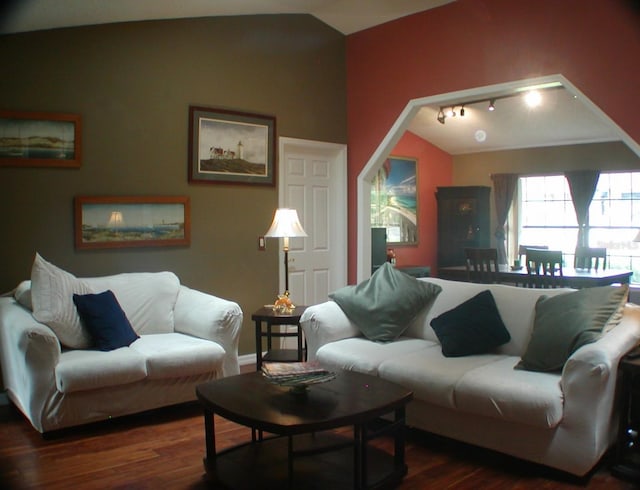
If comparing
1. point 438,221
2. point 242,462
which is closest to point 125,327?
point 242,462

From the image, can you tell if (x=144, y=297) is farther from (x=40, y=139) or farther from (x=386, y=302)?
(x=386, y=302)

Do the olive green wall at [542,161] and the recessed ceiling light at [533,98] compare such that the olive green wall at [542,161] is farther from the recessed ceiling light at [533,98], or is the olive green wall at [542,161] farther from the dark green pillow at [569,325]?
the dark green pillow at [569,325]

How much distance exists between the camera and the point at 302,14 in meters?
5.61

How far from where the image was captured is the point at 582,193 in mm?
8188

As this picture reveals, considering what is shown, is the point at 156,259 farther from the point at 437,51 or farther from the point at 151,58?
the point at 437,51

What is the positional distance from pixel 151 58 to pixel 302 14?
1.65m

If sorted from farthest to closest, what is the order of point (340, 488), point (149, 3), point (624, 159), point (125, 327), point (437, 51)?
→ point (624, 159) → point (437, 51) → point (149, 3) → point (125, 327) → point (340, 488)

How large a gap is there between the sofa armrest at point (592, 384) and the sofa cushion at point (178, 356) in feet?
7.12

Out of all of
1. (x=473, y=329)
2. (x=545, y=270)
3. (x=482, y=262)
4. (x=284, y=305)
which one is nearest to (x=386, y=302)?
(x=473, y=329)

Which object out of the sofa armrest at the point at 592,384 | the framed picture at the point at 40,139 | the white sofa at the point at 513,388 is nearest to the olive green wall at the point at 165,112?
the framed picture at the point at 40,139

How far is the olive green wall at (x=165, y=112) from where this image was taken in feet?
13.6

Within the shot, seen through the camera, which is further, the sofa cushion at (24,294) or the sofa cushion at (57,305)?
the sofa cushion at (24,294)

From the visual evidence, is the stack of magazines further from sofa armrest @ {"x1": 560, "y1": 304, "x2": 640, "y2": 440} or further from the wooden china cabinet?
the wooden china cabinet

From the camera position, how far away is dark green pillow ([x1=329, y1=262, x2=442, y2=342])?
402cm
